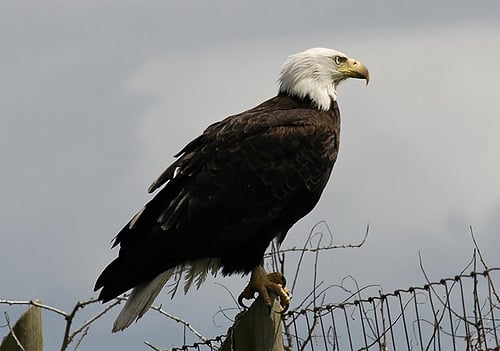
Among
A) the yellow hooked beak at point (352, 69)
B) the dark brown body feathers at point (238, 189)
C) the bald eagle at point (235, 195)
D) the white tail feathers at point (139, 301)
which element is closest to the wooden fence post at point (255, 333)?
the white tail feathers at point (139, 301)

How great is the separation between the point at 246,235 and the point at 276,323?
99.9 inches

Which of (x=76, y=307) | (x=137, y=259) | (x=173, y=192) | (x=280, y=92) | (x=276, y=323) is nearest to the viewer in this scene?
(x=76, y=307)

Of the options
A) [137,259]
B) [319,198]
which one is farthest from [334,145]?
[137,259]

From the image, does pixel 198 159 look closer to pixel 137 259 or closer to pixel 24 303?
pixel 137 259

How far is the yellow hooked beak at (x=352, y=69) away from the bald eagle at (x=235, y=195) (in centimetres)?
78

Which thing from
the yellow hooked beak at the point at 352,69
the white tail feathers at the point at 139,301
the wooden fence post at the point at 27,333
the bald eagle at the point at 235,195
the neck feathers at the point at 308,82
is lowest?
the wooden fence post at the point at 27,333

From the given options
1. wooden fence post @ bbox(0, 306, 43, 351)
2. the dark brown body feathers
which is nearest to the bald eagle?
the dark brown body feathers

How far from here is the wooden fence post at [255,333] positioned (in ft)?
11.6

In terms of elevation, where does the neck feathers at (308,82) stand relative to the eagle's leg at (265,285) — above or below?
above

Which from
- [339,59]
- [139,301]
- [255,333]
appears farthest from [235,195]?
[255,333]

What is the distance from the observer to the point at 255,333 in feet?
11.6

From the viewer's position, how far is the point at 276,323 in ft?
11.9

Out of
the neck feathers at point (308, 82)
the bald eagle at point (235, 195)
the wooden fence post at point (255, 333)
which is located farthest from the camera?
the neck feathers at point (308, 82)

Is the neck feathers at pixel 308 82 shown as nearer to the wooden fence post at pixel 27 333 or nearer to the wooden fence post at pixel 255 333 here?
the wooden fence post at pixel 255 333
